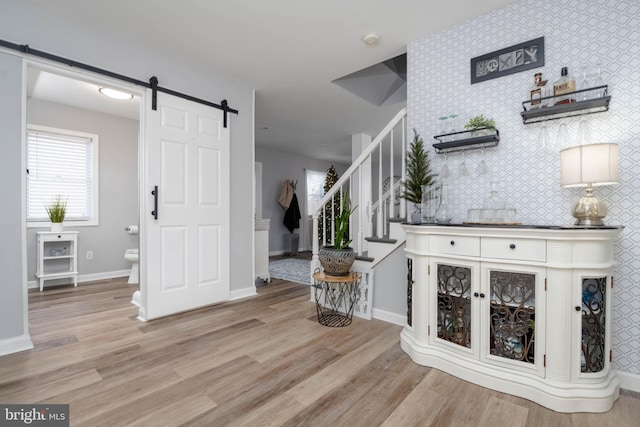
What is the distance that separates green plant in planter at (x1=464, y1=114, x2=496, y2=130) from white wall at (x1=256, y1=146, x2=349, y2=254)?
16.7 feet

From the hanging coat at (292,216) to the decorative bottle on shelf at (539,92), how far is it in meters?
5.52

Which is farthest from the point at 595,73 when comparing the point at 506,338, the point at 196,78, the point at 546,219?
the point at 196,78

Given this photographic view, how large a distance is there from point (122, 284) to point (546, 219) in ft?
15.6

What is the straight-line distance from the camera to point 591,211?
5.35 feet

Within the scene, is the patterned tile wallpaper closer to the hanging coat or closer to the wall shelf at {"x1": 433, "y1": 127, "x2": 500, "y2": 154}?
the wall shelf at {"x1": 433, "y1": 127, "x2": 500, "y2": 154}

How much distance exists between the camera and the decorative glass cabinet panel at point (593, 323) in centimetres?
153

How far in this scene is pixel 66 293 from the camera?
11.6 ft

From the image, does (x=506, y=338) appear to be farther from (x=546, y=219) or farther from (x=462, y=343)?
(x=546, y=219)

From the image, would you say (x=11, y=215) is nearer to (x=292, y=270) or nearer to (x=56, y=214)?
(x=56, y=214)

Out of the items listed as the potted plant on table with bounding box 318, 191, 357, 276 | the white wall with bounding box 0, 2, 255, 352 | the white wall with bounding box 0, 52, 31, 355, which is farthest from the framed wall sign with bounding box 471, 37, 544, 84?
the white wall with bounding box 0, 52, 31, 355

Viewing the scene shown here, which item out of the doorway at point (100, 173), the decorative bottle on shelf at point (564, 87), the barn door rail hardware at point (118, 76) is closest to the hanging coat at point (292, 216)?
the doorway at point (100, 173)

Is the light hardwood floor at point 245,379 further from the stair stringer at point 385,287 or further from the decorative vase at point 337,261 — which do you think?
the decorative vase at point 337,261

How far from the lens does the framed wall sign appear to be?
2002 millimetres

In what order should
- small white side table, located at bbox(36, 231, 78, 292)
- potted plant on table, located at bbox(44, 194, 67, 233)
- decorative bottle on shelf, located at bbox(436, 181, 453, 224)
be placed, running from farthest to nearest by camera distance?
potted plant on table, located at bbox(44, 194, 67, 233)
small white side table, located at bbox(36, 231, 78, 292)
decorative bottle on shelf, located at bbox(436, 181, 453, 224)
